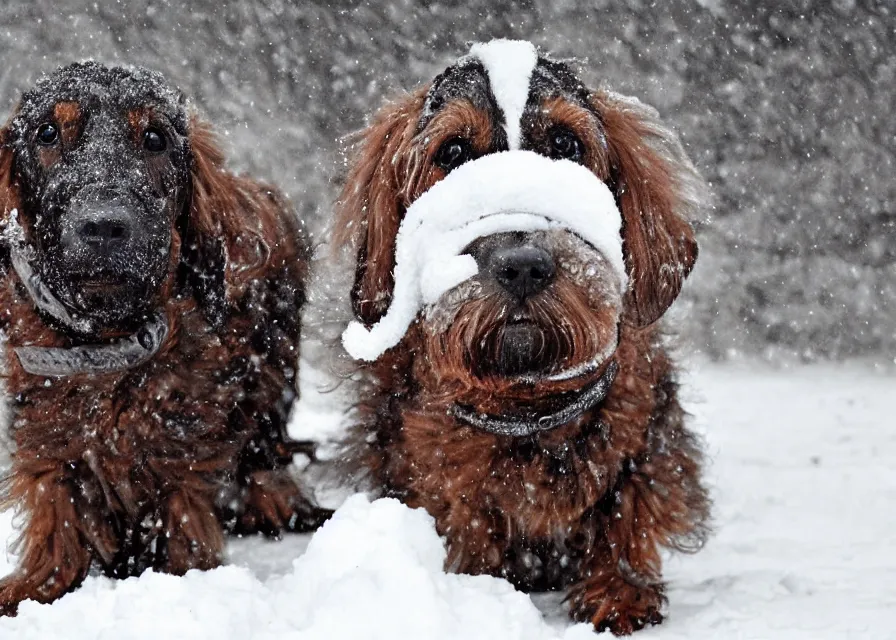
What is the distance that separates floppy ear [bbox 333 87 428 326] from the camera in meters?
3.16

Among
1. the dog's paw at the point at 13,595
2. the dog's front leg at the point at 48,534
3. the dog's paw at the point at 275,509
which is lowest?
the dog's paw at the point at 275,509

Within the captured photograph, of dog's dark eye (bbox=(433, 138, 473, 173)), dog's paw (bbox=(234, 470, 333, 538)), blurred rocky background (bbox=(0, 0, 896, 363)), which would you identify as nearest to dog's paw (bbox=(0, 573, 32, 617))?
dog's paw (bbox=(234, 470, 333, 538))

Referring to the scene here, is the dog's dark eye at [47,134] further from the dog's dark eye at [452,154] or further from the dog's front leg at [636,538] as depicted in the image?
the dog's front leg at [636,538]

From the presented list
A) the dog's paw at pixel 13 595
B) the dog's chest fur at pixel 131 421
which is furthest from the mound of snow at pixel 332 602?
the dog's chest fur at pixel 131 421

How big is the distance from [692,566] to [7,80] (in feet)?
28.7

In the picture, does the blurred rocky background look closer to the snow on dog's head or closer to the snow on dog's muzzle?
the snow on dog's head

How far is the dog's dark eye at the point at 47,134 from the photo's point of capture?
316 centimetres

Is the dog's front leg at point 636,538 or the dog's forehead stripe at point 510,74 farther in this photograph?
the dog's front leg at point 636,538

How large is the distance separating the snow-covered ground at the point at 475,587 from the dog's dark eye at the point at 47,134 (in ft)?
4.44

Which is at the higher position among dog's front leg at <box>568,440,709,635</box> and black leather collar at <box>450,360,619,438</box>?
black leather collar at <box>450,360,619,438</box>

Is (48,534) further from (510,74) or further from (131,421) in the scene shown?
(510,74)

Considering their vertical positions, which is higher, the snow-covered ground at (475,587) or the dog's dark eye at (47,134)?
the dog's dark eye at (47,134)

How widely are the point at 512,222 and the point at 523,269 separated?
0.15m

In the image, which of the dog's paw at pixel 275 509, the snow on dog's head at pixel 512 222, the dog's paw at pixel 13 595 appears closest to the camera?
the snow on dog's head at pixel 512 222
